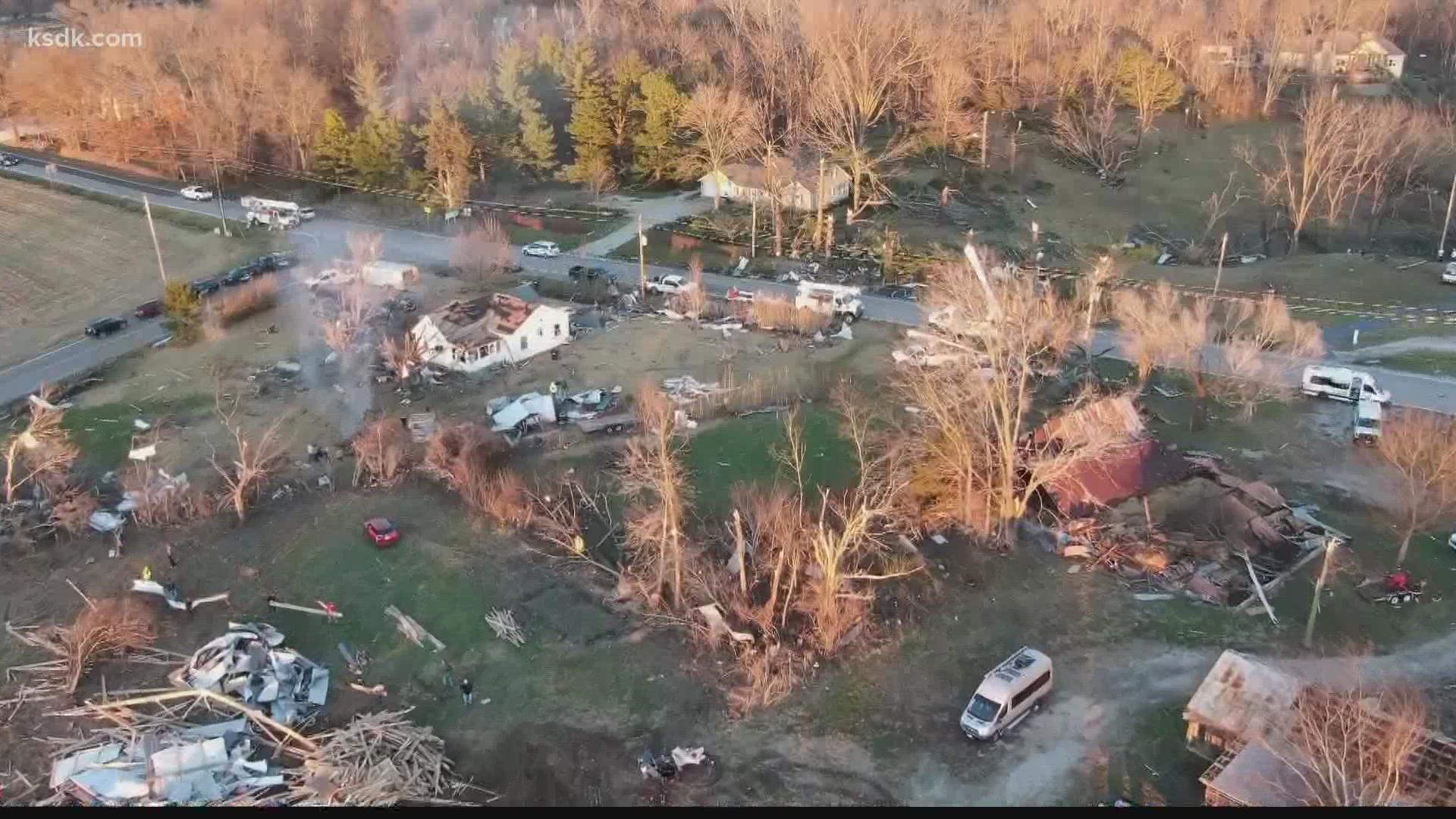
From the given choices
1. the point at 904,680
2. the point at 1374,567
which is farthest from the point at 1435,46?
the point at 904,680

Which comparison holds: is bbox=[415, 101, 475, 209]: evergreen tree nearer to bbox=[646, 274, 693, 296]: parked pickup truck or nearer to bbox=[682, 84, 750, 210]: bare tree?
bbox=[682, 84, 750, 210]: bare tree

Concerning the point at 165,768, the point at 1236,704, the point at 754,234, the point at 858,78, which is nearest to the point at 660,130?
the point at 858,78

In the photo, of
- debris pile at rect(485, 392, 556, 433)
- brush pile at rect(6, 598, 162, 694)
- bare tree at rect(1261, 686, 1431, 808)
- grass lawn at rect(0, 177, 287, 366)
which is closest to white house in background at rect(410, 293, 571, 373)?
debris pile at rect(485, 392, 556, 433)

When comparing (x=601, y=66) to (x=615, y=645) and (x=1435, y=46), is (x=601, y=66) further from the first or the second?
(x=1435, y=46)

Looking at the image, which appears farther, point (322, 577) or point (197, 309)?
point (197, 309)

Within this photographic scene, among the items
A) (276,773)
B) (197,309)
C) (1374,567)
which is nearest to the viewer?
(276,773)

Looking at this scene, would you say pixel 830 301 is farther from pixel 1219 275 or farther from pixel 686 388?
pixel 1219 275

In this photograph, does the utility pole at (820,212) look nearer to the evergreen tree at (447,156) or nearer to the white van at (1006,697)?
the evergreen tree at (447,156)
